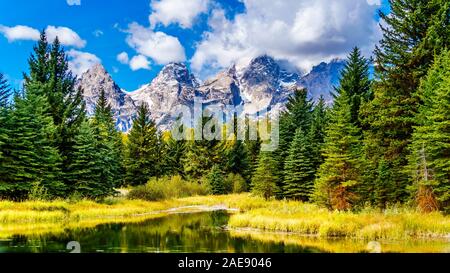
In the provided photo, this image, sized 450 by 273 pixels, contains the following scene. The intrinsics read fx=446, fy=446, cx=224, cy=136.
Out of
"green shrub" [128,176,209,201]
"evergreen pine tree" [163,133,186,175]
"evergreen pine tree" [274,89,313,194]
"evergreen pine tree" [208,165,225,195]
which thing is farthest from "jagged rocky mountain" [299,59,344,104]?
"evergreen pine tree" [163,133,186,175]

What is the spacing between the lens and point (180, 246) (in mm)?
17734

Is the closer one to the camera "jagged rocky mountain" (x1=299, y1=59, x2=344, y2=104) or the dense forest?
the dense forest

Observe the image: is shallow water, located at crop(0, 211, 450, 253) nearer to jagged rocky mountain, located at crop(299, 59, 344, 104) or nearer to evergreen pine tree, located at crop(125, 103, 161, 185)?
evergreen pine tree, located at crop(125, 103, 161, 185)

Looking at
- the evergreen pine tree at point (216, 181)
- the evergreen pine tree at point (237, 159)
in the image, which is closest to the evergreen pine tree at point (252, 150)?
the evergreen pine tree at point (237, 159)

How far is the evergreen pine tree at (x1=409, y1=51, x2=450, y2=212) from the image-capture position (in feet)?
72.3

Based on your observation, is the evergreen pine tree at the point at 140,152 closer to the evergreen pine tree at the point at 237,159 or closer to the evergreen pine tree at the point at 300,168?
the evergreen pine tree at the point at 237,159

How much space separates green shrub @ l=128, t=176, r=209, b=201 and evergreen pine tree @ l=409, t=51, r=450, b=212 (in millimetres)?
28798

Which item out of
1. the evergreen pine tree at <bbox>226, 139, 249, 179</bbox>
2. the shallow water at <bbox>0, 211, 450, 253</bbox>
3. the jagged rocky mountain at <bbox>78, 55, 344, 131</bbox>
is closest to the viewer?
the shallow water at <bbox>0, 211, 450, 253</bbox>

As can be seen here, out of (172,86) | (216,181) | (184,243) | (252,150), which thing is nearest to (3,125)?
(184,243)

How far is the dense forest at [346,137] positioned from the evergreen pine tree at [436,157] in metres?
0.06

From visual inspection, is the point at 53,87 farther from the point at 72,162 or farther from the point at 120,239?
the point at 120,239

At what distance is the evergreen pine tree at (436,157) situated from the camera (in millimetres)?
22031
